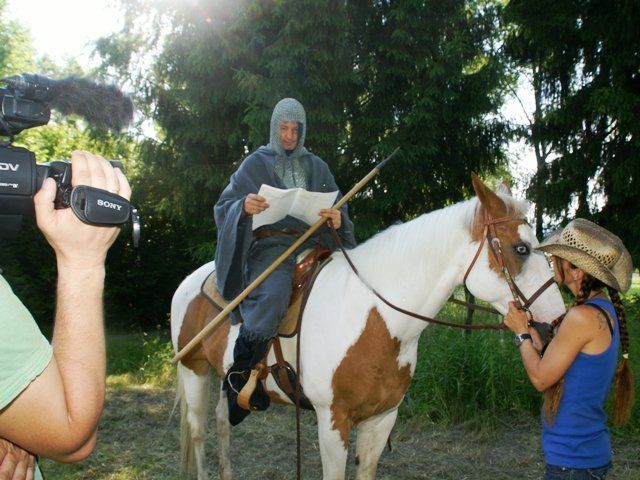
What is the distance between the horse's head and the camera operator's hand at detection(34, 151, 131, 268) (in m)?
1.78

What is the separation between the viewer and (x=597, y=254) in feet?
6.54

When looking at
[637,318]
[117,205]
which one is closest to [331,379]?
[117,205]

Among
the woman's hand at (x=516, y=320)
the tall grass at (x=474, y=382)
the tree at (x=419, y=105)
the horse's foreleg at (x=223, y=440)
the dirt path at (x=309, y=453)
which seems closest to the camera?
the woman's hand at (x=516, y=320)

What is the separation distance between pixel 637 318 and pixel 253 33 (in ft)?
22.1

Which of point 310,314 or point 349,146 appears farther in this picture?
point 349,146

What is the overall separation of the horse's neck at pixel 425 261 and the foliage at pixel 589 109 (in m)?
5.93

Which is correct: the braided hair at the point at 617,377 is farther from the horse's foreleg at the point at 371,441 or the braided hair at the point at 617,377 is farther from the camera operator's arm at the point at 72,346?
the camera operator's arm at the point at 72,346

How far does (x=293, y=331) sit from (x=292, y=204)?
689mm

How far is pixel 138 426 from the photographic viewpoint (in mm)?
5375

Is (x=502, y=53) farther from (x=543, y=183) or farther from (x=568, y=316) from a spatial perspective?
(x=568, y=316)

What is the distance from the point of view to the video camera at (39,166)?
0.89 m

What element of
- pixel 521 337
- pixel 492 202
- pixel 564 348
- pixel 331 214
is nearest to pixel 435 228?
pixel 492 202

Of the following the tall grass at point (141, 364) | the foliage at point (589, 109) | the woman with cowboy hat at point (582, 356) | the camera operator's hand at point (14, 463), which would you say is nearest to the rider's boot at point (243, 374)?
the woman with cowboy hat at point (582, 356)

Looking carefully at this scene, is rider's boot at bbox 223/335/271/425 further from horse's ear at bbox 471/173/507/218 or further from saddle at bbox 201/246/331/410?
horse's ear at bbox 471/173/507/218
